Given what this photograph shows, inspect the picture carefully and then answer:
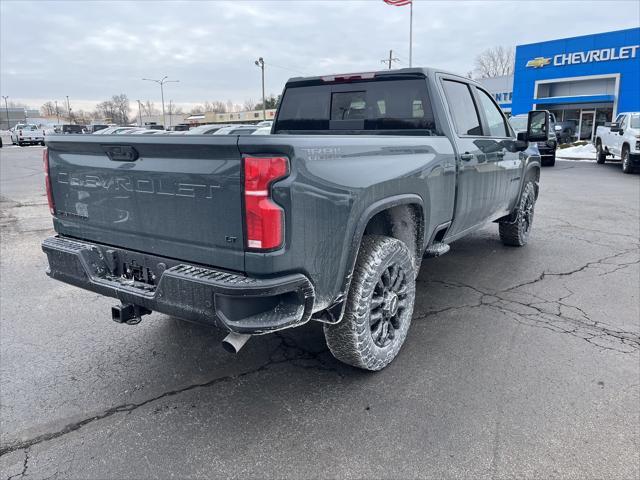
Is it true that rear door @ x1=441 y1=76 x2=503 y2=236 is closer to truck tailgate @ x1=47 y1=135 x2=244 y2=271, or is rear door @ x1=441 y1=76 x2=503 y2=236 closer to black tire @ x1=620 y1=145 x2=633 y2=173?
truck tailgate @ x1=47 y1=135 x2=244 y2=271

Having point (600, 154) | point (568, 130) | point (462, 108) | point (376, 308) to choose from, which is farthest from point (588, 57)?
point (376, 308)

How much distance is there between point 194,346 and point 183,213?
1519 mm

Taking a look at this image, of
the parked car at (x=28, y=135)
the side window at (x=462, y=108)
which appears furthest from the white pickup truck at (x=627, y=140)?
the parked car at (x=28, y=135)

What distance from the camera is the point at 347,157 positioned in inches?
109

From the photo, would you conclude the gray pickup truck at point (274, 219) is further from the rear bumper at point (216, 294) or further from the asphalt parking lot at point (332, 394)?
the asphalt parking lot at point (332, 394)

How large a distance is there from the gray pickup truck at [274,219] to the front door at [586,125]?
3390cm

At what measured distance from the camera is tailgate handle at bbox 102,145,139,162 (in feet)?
9.07

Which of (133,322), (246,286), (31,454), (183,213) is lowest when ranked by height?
(31,454)

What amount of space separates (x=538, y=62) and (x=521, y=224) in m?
33.4

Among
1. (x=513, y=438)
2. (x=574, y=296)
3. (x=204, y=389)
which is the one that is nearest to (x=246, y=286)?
(x=204, y=389)

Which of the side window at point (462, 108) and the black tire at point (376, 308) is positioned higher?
the side window at point (462, 108)

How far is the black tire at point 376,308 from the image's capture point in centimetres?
301

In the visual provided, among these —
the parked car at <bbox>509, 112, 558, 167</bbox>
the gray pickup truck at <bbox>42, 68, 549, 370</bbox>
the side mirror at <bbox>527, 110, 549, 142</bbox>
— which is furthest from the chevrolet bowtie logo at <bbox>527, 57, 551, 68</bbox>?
the gray pickup truck at <bbox>42, 68, 549, 370</bbox>

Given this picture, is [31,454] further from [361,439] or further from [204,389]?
[361,439]
